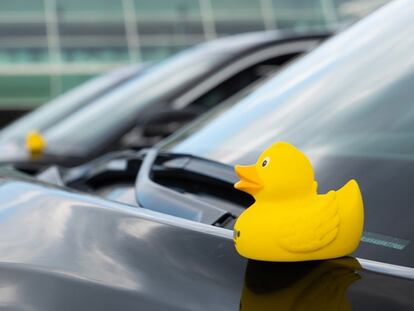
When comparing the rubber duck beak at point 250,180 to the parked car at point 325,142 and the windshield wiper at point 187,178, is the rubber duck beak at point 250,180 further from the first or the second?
the windshield wiper at point 187,178

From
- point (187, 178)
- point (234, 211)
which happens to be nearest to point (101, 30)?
point (187, 178)

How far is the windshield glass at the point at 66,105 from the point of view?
4.92m

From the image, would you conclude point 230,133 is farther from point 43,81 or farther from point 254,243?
point 43,81

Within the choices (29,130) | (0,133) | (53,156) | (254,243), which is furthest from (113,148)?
(254,243)

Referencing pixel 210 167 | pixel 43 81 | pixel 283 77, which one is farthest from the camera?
pixel 43 81

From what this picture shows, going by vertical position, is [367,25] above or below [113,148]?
above

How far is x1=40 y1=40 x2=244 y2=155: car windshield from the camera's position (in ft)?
14.2

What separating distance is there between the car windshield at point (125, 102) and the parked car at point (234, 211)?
2051 mm

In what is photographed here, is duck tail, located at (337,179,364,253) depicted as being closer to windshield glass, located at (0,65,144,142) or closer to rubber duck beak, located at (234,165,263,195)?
rubber duck beak, located at (234,165,263,195)

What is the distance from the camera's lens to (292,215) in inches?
42.5

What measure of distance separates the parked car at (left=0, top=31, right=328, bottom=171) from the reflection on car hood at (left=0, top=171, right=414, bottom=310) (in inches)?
110

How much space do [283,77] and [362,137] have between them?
2.02ft

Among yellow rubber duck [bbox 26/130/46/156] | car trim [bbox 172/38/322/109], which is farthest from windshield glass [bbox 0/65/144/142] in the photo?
car trim [bbox 172/38/322/109]

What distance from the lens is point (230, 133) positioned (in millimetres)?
2062
